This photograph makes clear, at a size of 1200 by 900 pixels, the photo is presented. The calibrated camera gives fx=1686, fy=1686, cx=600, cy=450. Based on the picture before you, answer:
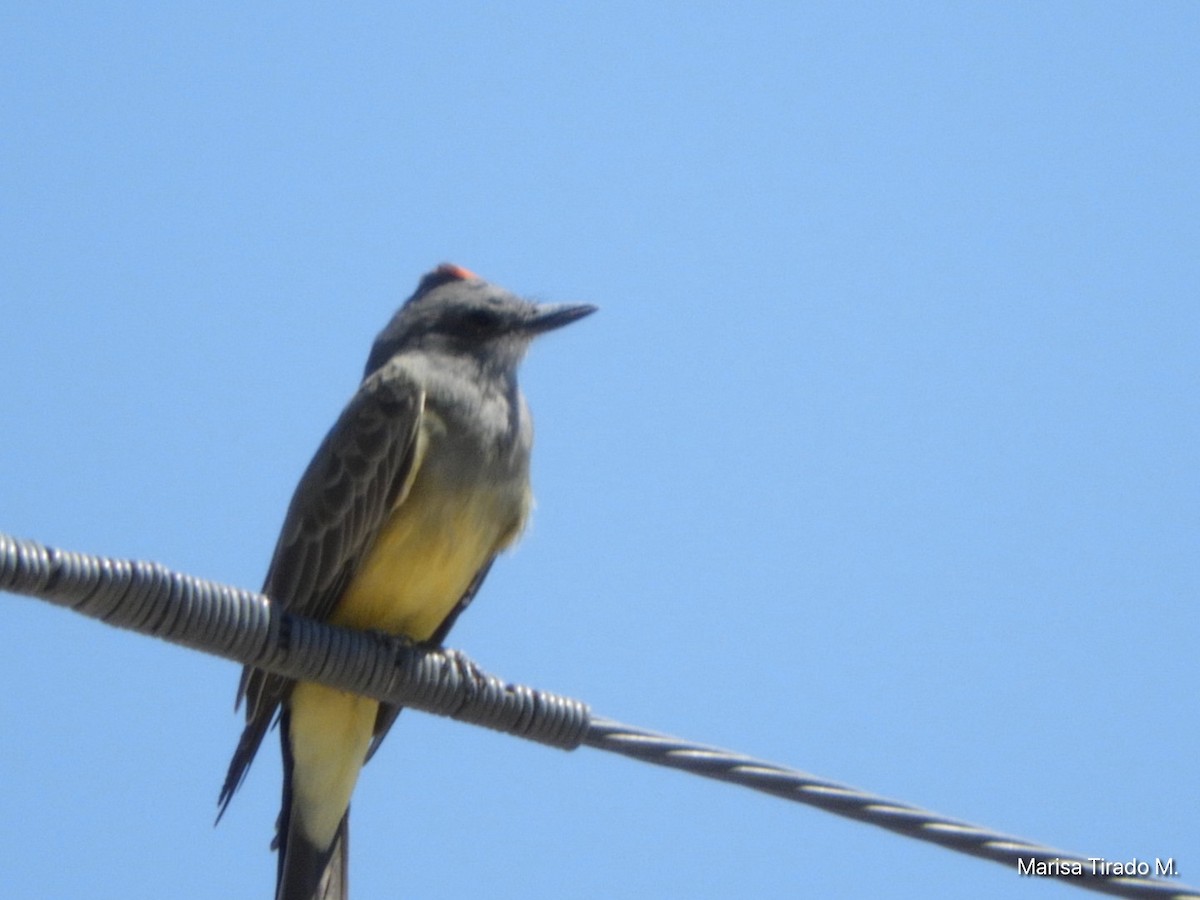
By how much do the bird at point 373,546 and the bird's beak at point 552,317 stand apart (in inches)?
23.4

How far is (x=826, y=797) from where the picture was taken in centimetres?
405

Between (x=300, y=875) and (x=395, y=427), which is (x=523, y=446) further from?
(x=300, y=875)

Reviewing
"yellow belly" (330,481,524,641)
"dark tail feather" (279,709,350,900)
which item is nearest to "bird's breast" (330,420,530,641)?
"yellow belly" (330,481,524,641)

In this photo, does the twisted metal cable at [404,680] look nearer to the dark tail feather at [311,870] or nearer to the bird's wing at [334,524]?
the bird's wing at [334,524]

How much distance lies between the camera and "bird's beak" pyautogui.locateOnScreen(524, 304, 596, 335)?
797 cm

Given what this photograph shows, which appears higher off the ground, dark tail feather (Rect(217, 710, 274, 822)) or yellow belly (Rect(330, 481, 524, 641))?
yellow belly (Rect(330, 481, 524, 641))

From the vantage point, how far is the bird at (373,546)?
648 cm

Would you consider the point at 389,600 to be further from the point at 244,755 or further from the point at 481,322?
the point at 481,322

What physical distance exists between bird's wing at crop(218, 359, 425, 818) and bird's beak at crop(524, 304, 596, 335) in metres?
1.34

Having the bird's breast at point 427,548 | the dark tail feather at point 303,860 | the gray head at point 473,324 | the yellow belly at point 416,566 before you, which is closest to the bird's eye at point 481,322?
the gray head at point 473,324

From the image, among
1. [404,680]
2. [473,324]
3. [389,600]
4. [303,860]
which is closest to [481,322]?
[473,324]

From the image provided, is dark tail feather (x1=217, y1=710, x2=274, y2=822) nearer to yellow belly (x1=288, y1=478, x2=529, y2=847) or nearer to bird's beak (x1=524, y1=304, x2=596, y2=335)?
yellow belly (x1=288, y1=478, x2=529, y2=847)

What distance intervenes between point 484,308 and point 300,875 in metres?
2.71

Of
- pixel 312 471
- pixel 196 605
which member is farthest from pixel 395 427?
pixel 196 605
